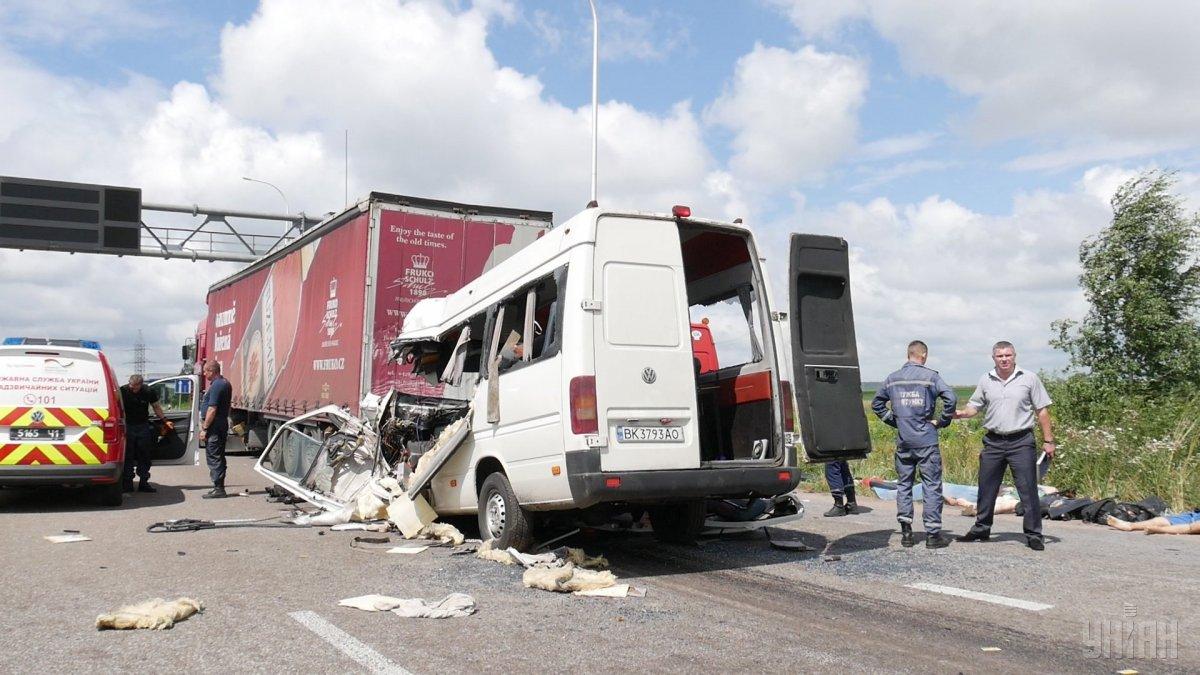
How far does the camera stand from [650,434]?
648 cm

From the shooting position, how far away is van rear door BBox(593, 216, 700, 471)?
6.36 m

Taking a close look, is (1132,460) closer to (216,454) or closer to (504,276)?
(504,276)

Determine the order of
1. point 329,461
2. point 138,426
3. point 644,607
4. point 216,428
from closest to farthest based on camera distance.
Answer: point 644,607 < point 329,461 < point 216,428 < point 138,426

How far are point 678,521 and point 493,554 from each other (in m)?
1.78

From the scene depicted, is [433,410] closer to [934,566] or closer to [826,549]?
[826,549]

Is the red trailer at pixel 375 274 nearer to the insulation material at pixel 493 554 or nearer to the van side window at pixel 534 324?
the van side window at pixel 534 324

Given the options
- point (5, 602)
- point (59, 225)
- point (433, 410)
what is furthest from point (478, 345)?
point (59, 225)

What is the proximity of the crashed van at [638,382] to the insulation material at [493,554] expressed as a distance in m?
0.10

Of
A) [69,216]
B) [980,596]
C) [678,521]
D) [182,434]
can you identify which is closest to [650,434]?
[678,521]

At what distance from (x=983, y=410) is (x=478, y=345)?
4348mm

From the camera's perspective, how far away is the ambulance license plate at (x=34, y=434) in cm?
1038

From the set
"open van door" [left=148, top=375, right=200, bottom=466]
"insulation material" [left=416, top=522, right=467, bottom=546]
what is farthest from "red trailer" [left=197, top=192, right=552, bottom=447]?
"insulation material" [left=416, top=522, right=467, bottom=546]

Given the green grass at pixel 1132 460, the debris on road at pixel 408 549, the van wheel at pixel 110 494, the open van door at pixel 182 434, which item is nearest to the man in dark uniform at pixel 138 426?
the open van door at pixel 182 434

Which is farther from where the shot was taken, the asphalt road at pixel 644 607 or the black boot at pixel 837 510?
the black boot at pixel 837 510
